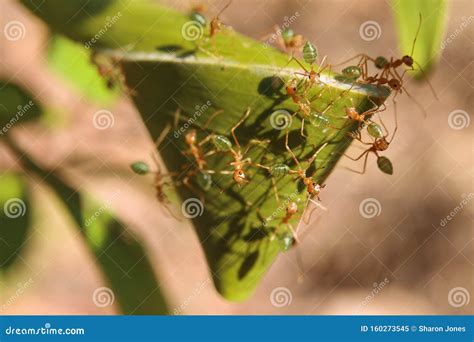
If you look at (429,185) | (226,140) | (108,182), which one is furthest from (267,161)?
(429,185)

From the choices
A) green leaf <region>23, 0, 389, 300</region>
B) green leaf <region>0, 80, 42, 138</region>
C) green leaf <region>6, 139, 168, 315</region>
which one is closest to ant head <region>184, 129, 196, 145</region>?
green leaf <region>23, 0, 389, 300</region>

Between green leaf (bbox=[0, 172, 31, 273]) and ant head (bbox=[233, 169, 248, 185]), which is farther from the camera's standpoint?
green leaf (bbox=[0, 172, 31, 273])

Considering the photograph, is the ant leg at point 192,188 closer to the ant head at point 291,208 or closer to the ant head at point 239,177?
the ant head at point 239,177

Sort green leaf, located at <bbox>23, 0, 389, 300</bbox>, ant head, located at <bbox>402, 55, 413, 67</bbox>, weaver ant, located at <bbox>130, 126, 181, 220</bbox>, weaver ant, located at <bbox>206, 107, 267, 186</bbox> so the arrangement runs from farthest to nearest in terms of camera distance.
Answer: weaver ant, located at <bbox>130, 126, 181, 220</bbox> → ant head, located at <bbox>402, 55, 413, 67</bbox> → weaver ant, located at <bbox>206, 107, 267, 186</bbox> → green leaf, located at <bbox>23, 0, 389, 300</bbox>

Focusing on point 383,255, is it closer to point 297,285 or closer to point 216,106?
point 297,285

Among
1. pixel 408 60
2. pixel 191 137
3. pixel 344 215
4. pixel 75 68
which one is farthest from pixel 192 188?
pixel 344 215

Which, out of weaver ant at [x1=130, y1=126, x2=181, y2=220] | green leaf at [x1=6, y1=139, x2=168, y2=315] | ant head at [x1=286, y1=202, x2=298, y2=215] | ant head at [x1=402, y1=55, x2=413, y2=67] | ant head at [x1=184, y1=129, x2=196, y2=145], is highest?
ant head at [x1=402, y1=55, x2=413, y2=67]

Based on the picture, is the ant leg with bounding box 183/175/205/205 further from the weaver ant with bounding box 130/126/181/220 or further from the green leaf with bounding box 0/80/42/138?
the green leaf with bounding box 0/80/42/138

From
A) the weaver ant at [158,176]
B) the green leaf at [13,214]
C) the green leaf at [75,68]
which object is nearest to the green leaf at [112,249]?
the green leaf at [13,214]

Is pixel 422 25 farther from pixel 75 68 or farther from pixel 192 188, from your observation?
pixel 75 68
